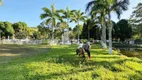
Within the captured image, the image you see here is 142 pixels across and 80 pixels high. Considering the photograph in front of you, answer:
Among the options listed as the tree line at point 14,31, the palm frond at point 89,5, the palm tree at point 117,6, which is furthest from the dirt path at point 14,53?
the tree line at point 14,31

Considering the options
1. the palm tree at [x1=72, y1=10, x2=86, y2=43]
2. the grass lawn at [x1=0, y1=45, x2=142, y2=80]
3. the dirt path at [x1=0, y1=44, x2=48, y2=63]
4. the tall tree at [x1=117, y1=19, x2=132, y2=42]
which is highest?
the palm tree at [x1=72, y1=10, x2=86, y2=43]

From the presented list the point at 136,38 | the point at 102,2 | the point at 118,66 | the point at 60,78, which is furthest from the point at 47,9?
the point at 136,38

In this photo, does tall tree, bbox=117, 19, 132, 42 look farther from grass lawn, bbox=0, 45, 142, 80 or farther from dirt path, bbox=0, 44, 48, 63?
grass lawn, bbox=0, 45, 142, 80

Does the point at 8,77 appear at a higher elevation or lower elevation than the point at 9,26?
lower

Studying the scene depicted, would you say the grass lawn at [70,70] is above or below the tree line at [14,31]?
below

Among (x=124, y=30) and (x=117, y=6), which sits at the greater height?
(x=117, y=6)

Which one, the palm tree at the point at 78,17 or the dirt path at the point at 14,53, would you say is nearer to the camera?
the dirt path at the point at 14,53

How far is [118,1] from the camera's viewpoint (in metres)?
27.0

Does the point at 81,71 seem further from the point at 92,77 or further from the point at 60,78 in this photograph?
the point at 60,78

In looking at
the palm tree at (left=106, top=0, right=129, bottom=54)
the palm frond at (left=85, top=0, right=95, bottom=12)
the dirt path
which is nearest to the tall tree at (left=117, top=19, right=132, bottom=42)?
the palm frond at (left=85, top=0, right=95, bottom=12)

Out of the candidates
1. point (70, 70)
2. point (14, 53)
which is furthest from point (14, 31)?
point (70, 70)

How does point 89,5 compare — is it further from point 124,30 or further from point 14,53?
point 124,30

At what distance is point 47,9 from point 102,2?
22.5m

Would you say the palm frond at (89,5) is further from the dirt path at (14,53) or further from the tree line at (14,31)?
the tree line at (14,31)
